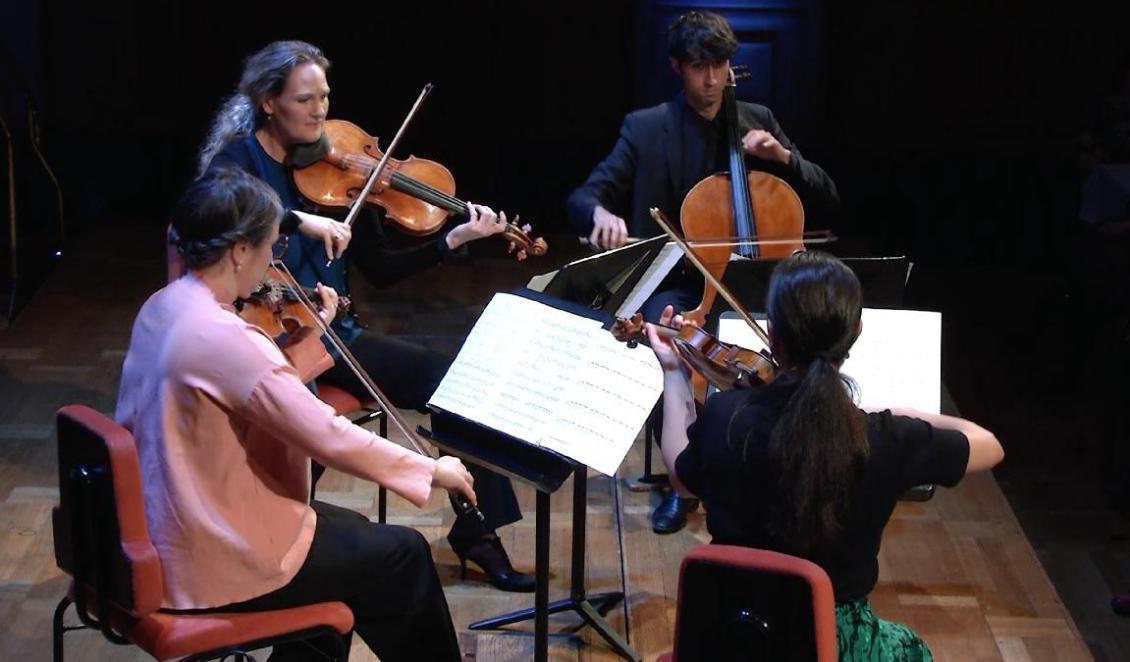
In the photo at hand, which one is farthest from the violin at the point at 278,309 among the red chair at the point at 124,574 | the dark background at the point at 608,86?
the dark background at the point at 608,86

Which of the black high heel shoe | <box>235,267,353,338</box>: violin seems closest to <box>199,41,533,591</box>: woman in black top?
the black high heel shoe

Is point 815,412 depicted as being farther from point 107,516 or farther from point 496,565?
point 496,565

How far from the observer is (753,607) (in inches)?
70.6

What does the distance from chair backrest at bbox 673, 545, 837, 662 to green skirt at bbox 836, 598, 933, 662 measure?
0.22 metres

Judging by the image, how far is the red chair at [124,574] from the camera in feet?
6.47

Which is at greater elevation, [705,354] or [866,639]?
[705,354]

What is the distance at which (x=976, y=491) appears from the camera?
3.55m

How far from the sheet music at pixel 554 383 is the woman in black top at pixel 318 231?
2.11 feet

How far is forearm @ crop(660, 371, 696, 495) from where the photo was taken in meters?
2.16

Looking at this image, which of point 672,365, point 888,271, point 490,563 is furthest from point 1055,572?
point 672,365

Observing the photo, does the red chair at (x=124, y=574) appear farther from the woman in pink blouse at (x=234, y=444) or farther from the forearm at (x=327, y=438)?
the forearm at (x=327, y=438)

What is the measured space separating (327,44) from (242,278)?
374cm

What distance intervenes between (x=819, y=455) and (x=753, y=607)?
0.74 feet

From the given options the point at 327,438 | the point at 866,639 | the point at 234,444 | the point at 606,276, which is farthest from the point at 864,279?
the point at 234,444
